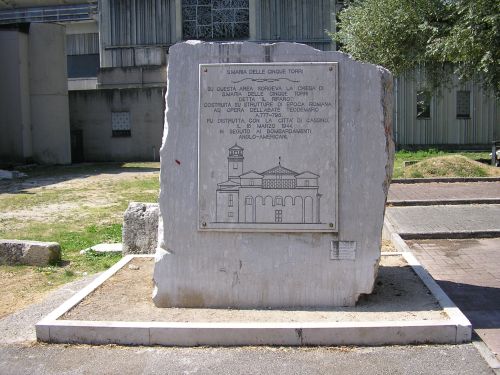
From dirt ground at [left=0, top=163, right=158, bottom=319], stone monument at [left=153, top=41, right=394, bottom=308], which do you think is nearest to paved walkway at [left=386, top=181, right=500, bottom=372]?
stone monument at [left=153, top=41, right=394, bottom=308]

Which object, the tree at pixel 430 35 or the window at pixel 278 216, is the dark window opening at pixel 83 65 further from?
the window at pixel 278 216

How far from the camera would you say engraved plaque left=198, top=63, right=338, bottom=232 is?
18.1 ft

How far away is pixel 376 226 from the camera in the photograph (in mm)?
5492

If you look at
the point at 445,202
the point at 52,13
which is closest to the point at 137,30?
the point at 52,13

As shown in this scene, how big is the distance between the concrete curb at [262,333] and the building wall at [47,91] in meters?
22.3

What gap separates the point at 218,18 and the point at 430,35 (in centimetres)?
1738

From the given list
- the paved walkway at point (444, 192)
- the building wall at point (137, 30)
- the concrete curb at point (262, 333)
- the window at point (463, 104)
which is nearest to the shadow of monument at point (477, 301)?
the concrete curb at point (262, 333)

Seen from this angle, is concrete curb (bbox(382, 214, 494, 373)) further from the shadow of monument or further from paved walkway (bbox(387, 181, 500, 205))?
paved walkway (bbox(387, 181, 500, 205))

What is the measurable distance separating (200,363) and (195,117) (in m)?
2.22

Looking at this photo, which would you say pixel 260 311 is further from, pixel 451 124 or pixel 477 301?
pixel 451 124

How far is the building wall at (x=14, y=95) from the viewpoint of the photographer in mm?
24609

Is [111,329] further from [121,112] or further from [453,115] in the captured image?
[453,115]

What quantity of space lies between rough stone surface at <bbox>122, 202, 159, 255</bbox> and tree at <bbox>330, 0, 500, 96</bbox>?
990 centimetres

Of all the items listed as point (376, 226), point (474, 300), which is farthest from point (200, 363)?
point (474, 300)
